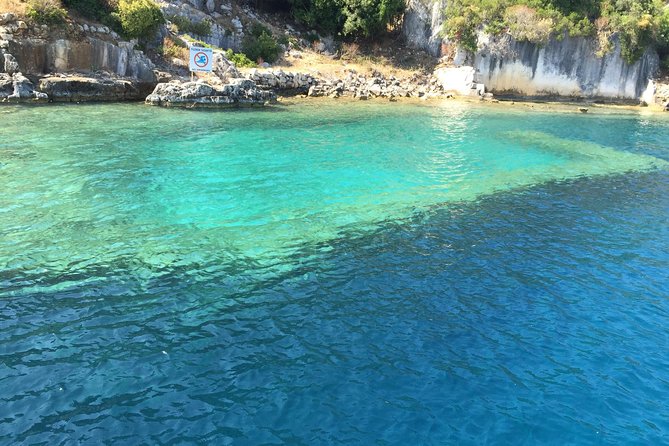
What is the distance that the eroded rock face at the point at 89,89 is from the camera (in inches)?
1111

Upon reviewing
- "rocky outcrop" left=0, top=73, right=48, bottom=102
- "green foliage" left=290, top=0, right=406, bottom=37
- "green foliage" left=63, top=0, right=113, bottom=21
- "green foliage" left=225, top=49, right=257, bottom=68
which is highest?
"green foliage" left=290, top=0, right=406, bottom=37

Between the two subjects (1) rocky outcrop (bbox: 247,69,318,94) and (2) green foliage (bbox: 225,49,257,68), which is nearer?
(1) rocky outcrop (bbox: 247,69,318,94)

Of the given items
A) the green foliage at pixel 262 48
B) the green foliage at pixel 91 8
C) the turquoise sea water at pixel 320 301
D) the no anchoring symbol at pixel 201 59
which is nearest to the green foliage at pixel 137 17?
the green foliage at pixel 91 8

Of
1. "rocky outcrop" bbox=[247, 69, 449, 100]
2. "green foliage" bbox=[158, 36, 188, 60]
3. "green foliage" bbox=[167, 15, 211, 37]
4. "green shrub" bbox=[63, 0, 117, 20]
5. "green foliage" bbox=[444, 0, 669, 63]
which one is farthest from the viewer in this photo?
"green foliage" bbox=[444, 0, 669, 63]

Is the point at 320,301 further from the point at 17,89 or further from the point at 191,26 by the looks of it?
the point at 191,26

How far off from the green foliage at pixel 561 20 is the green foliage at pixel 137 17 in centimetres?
2464

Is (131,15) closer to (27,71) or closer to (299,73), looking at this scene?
(27,71)

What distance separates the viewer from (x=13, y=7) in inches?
1149

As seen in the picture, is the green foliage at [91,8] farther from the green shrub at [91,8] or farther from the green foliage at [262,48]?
the green foliage at [262,48]

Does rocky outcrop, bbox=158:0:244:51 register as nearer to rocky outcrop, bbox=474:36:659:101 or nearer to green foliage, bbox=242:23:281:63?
green foliage, bbox=242:23:281:63

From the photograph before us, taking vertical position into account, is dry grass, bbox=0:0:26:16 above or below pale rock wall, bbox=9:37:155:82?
above

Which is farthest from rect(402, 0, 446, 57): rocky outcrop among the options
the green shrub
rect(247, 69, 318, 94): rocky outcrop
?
the green shrub

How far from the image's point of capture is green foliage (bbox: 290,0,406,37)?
44625mm

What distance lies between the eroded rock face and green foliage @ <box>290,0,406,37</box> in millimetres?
19793
